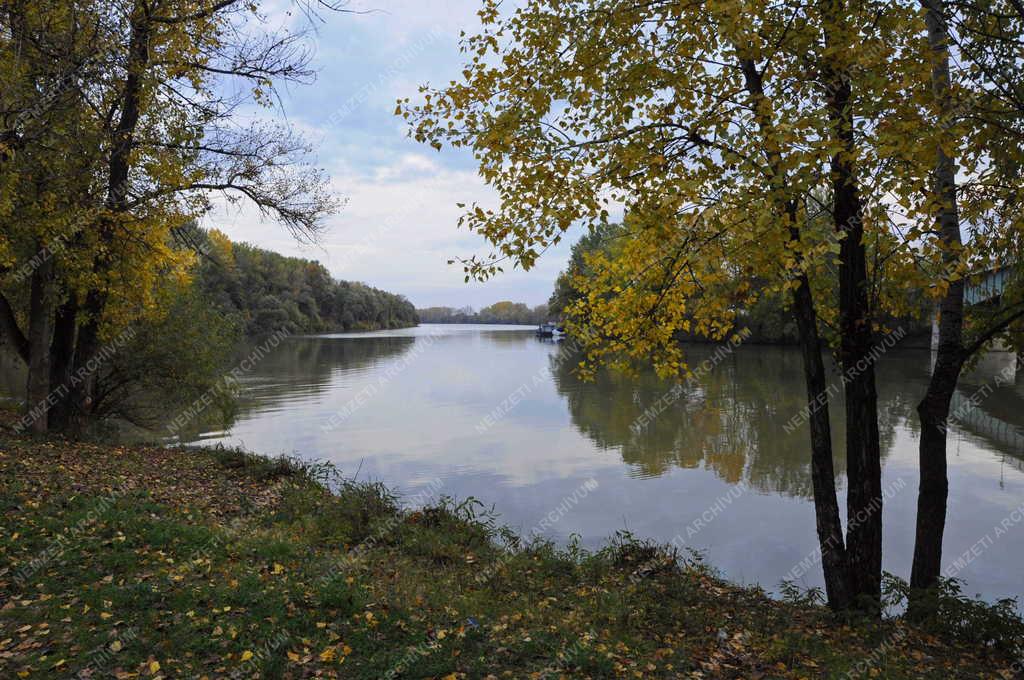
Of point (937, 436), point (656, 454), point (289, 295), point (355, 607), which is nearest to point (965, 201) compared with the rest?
point (937, 436)

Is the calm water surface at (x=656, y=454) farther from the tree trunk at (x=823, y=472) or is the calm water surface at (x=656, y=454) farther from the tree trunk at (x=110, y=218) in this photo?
the tree trunk at (x=110, y=218)

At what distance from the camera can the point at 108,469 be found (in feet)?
34.4

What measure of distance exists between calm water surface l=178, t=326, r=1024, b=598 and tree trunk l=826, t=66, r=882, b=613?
7.05ft

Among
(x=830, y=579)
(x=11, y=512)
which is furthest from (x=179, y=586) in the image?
(x=830, y=579)

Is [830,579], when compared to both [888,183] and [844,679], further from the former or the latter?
[888,183]

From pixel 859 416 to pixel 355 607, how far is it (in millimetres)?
5790

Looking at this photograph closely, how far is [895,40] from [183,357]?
17324 millimetres

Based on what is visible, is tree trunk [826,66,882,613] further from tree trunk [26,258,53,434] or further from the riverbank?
tree trunk [26,258,53,434]

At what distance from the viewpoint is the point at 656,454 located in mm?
17125

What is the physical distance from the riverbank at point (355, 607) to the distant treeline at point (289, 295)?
46.6 m

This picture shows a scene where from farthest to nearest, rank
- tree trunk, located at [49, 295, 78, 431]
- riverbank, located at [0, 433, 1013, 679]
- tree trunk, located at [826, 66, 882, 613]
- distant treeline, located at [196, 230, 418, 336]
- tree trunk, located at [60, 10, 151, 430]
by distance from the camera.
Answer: distant treeline, located at [196, 230, 418, 336] → tree trunk, located at [49, 295, 78, 431] → tree trunk, located at [60, 10, 151, 430] → tree trunk, located at [826, 66, 882, 613] → riverbank, located at [0, 433, 1013, 679]

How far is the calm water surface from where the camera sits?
10953 millimetres

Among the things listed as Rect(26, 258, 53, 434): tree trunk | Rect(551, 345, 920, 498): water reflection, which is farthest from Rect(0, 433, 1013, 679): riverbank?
Rect(26, 258, 53, 434): tree trunk

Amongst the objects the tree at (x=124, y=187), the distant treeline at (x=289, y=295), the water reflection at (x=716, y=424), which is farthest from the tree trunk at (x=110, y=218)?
the distant treeline at (x=289, y=295)
